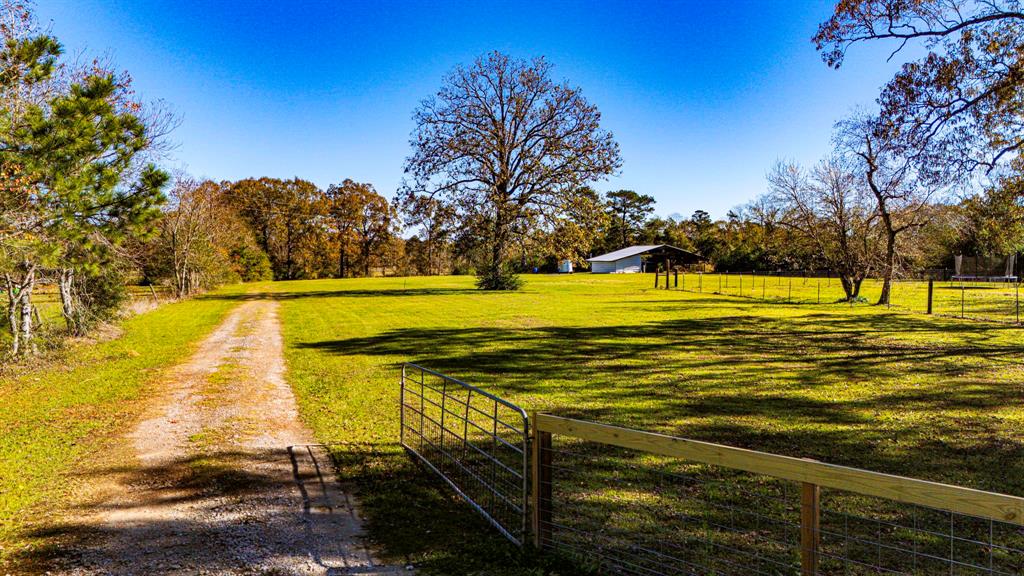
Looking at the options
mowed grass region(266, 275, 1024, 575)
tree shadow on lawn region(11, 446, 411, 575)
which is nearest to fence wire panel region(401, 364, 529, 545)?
mowed grass region(266, 275, 1024, 575)

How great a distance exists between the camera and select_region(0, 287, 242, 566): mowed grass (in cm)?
550

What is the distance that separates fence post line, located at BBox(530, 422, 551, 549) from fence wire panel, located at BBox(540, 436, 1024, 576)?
0.02 m

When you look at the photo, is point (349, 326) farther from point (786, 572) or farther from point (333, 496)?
point (786, 572)

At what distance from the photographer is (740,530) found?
481cm

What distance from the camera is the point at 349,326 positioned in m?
20.5

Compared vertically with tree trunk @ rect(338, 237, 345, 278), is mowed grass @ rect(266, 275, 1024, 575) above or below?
below

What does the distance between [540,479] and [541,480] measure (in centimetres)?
1

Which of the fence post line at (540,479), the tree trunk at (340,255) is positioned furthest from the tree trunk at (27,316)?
the tree trunk at (340,255)

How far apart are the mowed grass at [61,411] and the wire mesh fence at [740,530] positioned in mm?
4184

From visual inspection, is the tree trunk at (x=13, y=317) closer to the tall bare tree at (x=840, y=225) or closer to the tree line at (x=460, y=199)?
the tree line at (x=460, y=199)

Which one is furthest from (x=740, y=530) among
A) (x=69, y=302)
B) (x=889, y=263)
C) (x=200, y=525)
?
(x=889, y=263)

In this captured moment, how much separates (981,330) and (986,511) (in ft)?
65.2

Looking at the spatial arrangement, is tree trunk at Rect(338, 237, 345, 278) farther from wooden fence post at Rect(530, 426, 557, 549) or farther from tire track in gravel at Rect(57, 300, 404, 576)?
wooden fence post at Rect(530, 426, 557, 549)

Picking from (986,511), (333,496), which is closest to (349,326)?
(333,496)
